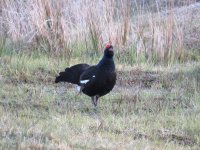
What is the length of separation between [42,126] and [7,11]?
546 cm

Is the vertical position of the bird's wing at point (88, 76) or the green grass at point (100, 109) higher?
the bird's wing at point (88, 76)

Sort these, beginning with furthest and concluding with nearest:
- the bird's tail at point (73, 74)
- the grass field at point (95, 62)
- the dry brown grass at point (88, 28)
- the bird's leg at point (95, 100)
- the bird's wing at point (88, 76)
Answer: the dry brown grass at point (88, 28) < the bird's tail at point (73, 74) < the bird's leg at point (95, 100) < the bird's wing at point (88, 76) < the grass field at point (95, 62)

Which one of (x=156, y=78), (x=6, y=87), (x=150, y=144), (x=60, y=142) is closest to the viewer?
(x=60, y=142)

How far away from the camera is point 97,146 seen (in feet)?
17.7

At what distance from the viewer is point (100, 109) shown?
7.34 metres

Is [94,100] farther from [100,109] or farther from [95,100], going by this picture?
[100,109]

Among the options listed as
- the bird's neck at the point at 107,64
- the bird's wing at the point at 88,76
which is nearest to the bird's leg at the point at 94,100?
the bird's wing at the point at 88,76

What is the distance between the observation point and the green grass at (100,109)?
18.5 ft

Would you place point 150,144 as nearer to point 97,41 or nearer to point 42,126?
point 42,126

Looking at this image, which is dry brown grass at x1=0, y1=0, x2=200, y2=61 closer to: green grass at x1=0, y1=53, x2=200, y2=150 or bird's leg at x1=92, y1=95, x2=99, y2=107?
green grass at x1=0, y1=53, x2=200, y2=150

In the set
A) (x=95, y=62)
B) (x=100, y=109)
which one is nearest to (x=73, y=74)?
(x=100, y=109)

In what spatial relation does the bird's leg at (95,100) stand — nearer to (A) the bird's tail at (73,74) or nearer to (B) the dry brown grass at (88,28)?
(A) the bird's tail at (73,74)

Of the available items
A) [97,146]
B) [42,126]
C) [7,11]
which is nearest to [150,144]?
[97,146]

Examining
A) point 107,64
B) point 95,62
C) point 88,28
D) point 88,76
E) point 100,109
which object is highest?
point 107,64
